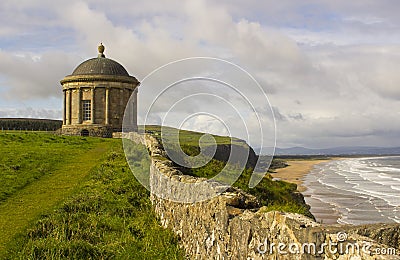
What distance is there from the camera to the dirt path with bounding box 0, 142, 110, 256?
36.8ft

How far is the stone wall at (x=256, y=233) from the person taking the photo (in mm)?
4074

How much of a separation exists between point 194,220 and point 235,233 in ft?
7.32

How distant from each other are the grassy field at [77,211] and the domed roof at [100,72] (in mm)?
21927

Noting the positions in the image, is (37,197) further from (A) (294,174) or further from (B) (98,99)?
(A) (294,174)

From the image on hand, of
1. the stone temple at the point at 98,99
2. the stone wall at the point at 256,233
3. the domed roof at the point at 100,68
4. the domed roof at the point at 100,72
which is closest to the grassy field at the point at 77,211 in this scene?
the stone wall at the point at 256,233

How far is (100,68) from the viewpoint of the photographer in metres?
44.1

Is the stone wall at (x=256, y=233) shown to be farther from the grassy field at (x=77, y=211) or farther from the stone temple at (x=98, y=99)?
the stone temple at (x=98, y=99)

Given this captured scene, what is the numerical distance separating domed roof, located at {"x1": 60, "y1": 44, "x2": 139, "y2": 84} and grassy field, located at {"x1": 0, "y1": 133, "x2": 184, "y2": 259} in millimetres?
21927

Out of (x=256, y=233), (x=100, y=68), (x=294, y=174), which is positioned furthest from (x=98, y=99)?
(x=294, y=174)

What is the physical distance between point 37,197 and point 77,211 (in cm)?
280

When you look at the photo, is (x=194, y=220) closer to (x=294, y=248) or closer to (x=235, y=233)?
(x=235, y=233)

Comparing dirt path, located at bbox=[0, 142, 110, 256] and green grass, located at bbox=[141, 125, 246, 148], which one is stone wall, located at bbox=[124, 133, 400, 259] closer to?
green grass, located at bbox=[141, 125, 246, 148]

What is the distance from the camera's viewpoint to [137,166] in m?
17.4

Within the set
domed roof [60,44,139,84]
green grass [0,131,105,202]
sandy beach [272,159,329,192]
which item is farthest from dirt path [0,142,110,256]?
sandy beach [272,159,329,192]
